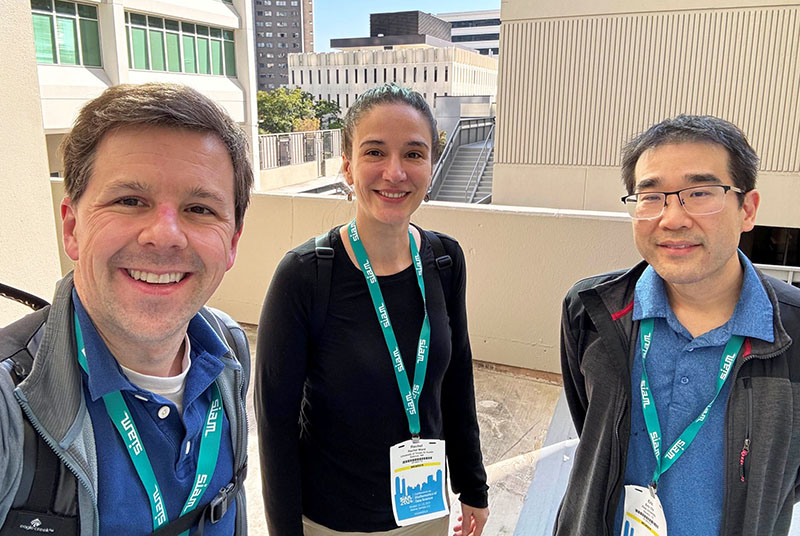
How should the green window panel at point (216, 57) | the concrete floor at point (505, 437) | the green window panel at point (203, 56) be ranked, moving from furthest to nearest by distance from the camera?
the green window panel at point (216, 57) → the green window panel at point (203, 56) → the concrete floor at point (505, 437)

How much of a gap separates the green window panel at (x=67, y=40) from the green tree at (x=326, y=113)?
101 feet

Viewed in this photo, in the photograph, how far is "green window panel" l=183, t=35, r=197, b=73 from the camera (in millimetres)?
23422

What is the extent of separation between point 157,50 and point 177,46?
99 cm

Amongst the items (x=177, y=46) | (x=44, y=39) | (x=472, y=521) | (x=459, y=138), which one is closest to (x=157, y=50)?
(x=177, y=46)

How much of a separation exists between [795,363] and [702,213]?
403mm

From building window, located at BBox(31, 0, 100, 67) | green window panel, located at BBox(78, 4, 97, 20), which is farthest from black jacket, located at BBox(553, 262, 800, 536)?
green window panel, located at BBox(78, 4, 97, 20)

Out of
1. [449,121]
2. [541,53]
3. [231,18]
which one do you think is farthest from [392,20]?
[541,53]

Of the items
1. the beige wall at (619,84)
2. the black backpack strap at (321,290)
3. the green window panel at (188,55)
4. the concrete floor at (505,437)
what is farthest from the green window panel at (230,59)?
the black backpack strap at (321,290)

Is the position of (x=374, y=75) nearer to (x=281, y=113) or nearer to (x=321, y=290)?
(x=281, y=113)

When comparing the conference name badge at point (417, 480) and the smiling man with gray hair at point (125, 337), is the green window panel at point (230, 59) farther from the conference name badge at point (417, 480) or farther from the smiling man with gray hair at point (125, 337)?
the smiling man with gray hair at point (125, 337)

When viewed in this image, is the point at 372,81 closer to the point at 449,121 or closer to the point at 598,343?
the point at 449,121

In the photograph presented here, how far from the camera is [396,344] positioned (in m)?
1.48

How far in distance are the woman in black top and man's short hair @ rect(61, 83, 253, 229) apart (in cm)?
52

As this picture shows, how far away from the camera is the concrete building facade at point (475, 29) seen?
10150 cm
